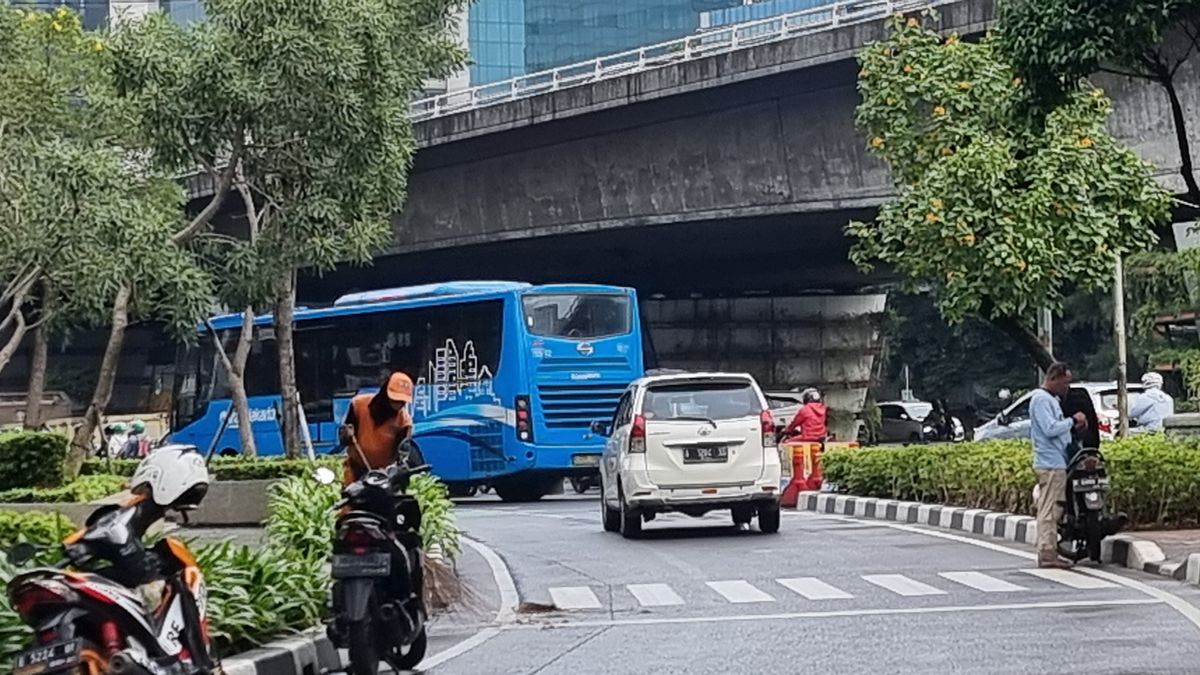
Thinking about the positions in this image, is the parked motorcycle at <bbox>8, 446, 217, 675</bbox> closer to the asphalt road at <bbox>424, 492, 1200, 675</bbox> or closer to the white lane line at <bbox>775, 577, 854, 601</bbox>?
the asphalt road at <bbox>424, 492, 1200, 675</bbox>

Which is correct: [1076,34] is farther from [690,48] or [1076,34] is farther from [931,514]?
[690,48]

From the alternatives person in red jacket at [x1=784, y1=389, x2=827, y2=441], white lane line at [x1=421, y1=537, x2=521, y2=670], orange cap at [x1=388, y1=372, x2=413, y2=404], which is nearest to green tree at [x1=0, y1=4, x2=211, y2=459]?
white lane line at [x1=421, y1=537, x2=521, y2=670]

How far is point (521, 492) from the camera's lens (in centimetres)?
3409

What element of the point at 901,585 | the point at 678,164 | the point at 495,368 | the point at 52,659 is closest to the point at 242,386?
the point at 495,368

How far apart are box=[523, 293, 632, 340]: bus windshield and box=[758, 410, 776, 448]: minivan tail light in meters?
11.6

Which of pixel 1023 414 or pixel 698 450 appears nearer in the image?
pixel 698 450

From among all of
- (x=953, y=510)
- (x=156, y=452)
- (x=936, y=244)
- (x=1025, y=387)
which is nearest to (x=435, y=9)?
(x=936, y=244)

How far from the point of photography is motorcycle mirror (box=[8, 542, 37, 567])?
8281mm

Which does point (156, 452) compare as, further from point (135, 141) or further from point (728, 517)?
point (728, 517)

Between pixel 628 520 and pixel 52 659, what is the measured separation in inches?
566

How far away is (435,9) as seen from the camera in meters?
25.3

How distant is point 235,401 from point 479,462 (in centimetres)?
637

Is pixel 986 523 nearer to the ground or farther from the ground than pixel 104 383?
nearer to the ground

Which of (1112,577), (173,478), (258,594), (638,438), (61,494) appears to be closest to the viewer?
(173,478)
